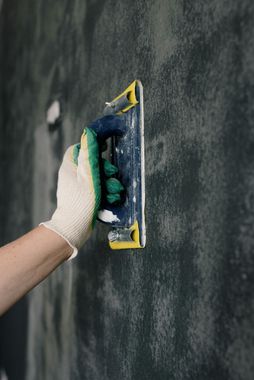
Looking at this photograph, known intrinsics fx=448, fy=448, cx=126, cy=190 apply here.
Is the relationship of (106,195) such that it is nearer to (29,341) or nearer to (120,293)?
(120,293)

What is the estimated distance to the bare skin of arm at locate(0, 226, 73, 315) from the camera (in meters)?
1.14

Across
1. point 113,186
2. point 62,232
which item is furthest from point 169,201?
point 62,232

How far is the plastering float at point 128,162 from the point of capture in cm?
111

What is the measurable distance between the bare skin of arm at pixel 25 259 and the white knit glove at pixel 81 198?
3 cm

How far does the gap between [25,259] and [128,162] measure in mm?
361

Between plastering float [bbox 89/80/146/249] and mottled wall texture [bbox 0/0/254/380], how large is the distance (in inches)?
1.1

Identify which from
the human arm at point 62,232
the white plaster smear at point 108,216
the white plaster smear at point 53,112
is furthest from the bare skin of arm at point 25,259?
the white plaster smear at point 53,112

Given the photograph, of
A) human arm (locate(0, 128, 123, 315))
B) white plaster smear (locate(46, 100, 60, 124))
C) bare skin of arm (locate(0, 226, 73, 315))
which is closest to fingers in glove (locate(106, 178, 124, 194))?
human arm (locate(0, 128, 123, 315))

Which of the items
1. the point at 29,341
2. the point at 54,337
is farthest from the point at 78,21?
the point at 29,341

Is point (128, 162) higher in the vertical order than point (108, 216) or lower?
higher

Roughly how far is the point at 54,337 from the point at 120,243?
31.6 inches

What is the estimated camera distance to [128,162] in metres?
1.15

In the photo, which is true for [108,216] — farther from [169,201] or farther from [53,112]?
[53,112]

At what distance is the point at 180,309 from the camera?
0.91 metres
